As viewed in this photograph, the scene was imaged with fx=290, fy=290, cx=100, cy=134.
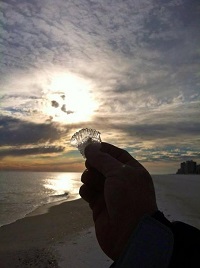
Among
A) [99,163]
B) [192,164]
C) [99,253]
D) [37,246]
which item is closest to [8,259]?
[37,246]

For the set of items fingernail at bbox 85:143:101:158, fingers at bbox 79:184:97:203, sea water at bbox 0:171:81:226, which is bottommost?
sea water at bbox 0:171:81:226

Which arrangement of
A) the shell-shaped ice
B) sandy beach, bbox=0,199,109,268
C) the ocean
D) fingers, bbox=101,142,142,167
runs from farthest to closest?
the ocean, sandy beach, bbox=0,199,109,268, the shell-shaped ice, fingers, bbox=101,142,142,167

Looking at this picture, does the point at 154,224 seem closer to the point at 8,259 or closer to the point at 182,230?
the point at 182,230

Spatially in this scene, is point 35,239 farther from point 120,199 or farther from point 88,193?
point 120,199

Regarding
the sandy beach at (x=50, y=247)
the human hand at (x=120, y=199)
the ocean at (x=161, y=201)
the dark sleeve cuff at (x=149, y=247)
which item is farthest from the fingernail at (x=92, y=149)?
the ocean at (x=161, y=201)

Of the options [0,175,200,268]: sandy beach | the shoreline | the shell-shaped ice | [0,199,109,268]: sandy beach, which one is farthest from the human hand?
the shoreline

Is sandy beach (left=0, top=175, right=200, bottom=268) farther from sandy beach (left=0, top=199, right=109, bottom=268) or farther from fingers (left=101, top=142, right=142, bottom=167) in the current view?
fingers (left=101, top=142, right=142, bottom=167)

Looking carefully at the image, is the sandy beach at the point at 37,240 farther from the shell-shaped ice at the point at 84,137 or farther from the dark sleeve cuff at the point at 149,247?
the dark sleeve cuff at the point at 149,247
